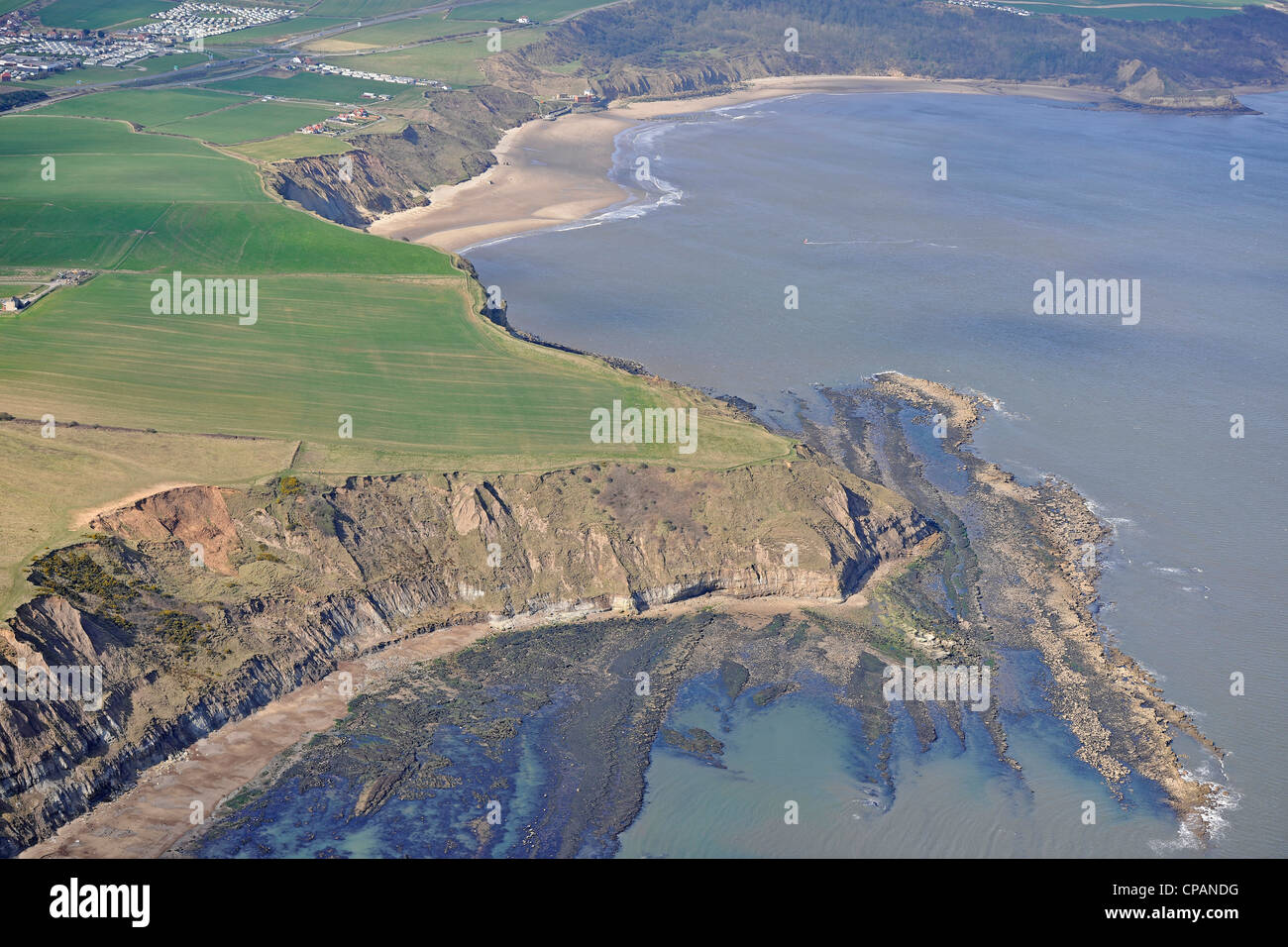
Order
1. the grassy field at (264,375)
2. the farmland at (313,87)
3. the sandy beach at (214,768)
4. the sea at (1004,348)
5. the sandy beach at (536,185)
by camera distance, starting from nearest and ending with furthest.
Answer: the sandy beach at (214,768), the sea at (1004,348), the grassy field at (264,375), the sandy beach at (536,185), the farmland at (313,87)

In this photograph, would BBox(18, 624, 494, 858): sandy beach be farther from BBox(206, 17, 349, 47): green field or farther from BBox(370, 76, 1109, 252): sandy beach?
BBox(206, 17, 349, 47): green field

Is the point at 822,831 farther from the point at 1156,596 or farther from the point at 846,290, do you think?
the point at 846,290

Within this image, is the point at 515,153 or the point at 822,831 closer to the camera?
the point at 822,831

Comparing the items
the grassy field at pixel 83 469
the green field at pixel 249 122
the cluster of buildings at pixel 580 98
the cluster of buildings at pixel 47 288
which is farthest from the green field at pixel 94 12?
the grassy field at pixel 83 469

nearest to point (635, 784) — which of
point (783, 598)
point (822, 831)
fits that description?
point (822, 831)

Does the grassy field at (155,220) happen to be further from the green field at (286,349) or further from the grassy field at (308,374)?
the grassy field at (308,374)

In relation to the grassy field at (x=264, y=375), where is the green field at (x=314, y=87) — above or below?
above

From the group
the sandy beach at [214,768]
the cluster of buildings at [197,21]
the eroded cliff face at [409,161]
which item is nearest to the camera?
the sandy beach at [214,768]
